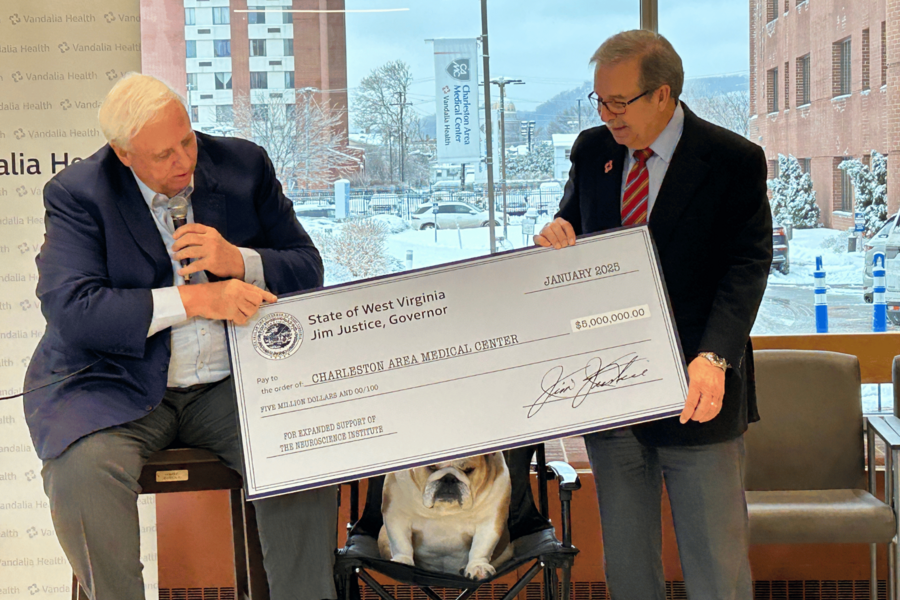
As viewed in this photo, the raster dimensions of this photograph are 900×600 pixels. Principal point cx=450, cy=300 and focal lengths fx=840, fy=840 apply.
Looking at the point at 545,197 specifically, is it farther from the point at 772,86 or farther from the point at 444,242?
the point at 772,86

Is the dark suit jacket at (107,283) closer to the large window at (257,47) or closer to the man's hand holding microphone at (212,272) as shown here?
the man's hand holding microphone at (212,272)

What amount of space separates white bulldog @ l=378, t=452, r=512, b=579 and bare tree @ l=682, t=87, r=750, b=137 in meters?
1.99

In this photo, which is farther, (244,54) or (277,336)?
(244,54)

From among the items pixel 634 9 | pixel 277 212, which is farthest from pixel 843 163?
pixel 277 212

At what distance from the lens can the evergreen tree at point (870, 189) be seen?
3.73 m

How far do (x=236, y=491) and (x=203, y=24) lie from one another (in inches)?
86.1

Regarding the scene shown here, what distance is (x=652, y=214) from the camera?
2.28 meters

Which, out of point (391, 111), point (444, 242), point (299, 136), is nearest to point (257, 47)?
point (299, 136)

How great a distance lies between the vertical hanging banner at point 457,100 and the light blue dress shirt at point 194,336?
1.64 metres

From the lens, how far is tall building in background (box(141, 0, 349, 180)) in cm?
373

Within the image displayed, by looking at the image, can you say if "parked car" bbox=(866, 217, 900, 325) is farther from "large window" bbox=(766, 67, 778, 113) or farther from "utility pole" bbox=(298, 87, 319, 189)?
"utility pole" bbox=(298, 87, 319, 189)

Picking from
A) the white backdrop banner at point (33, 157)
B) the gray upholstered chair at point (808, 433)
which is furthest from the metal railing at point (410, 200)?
the gray upholstered chair at point (808, 433)

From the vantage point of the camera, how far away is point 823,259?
3832 mm

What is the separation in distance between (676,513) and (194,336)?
1.46 metres
